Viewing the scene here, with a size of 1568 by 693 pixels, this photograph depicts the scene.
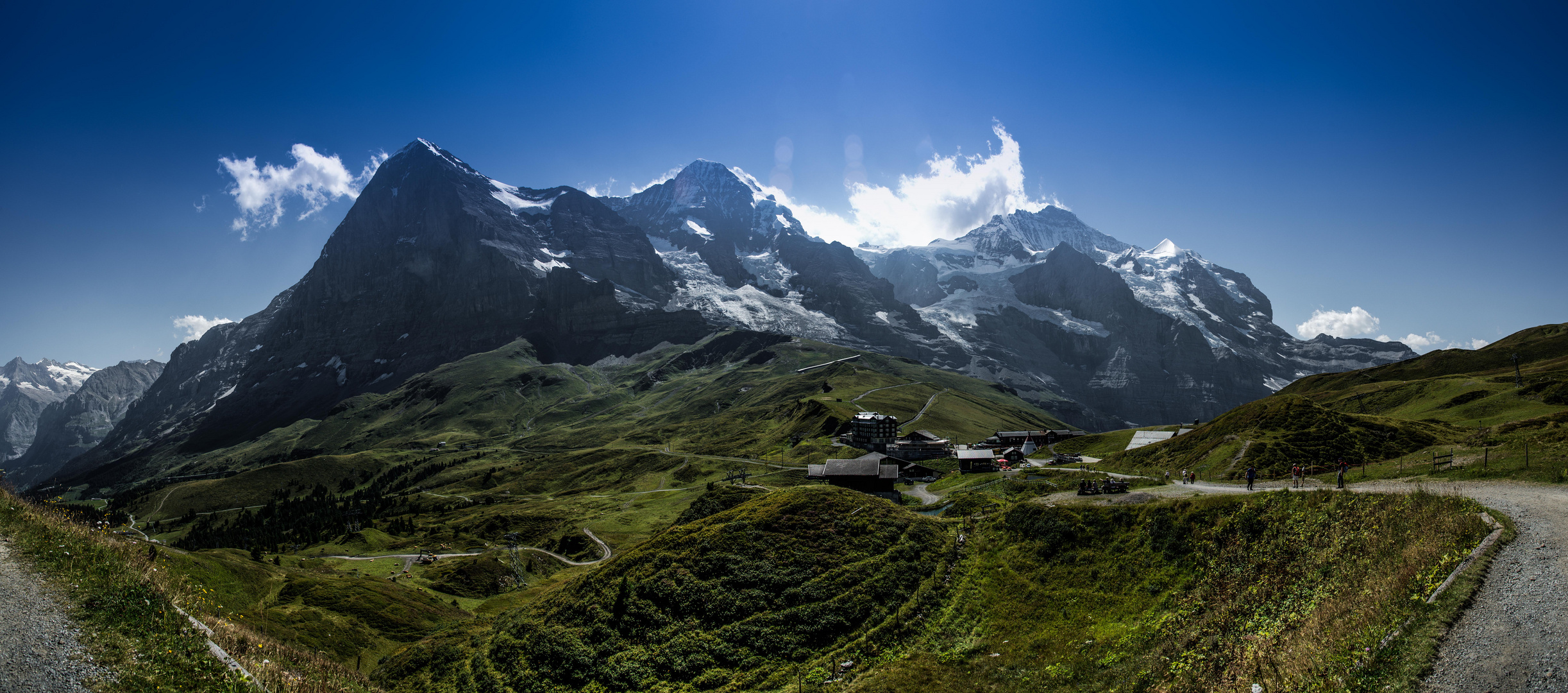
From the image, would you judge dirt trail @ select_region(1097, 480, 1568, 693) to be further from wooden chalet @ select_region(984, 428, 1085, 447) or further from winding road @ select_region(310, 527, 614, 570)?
wooden chalet @ select_region(984, 428, 1085, 447)

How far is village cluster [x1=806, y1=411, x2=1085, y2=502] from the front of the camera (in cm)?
8719

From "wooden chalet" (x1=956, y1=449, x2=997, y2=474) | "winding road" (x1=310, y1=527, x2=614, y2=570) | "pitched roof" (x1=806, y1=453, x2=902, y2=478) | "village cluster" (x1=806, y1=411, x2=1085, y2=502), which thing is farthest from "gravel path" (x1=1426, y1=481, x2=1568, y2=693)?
"winding road" (x1=310, y1=527, x2=614, y2=570)

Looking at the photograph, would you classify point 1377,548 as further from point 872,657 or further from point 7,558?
point 7,558

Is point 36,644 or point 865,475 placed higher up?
point 36,644

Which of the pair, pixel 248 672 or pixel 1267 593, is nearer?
pixel 248 672

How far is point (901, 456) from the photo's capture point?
136 m

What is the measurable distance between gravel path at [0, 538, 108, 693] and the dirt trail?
3858 centimetres

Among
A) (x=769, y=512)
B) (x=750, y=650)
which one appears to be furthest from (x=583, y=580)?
(x=750, y=650)

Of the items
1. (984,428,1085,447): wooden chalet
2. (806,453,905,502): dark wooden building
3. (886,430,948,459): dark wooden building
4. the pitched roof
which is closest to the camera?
(806,453,905,502): dark wooden building

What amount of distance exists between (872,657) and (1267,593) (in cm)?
1804

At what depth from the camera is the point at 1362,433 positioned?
5966 cm

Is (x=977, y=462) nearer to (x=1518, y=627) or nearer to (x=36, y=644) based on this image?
(x=1518, y=627)

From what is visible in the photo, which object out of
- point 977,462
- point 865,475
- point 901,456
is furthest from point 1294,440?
point 901,456

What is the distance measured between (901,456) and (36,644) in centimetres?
12790
